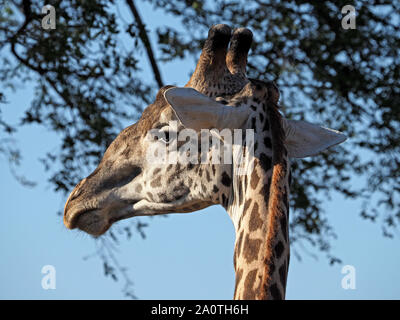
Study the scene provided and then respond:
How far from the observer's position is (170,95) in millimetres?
2588

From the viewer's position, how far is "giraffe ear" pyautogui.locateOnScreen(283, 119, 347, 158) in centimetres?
321

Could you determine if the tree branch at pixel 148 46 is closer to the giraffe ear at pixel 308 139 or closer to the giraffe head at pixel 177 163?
the giraffe head at pixel 177 163

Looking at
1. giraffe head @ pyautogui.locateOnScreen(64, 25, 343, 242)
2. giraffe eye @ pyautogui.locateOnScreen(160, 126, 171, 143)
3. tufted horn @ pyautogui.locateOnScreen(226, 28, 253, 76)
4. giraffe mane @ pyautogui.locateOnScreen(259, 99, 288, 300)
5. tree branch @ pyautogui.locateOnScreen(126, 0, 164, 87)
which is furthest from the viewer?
tree branch @ pyautogui.locateOnScreen(126, 0, 164, 87)

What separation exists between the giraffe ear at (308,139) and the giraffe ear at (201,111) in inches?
16.3

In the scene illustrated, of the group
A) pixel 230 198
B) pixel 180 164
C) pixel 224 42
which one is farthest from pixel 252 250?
pixel 224 42

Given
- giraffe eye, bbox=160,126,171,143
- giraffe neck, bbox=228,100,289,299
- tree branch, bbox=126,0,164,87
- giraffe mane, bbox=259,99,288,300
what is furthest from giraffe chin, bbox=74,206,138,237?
tree branch, bbox=126,0,164,87

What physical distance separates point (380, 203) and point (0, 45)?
4.28 metres

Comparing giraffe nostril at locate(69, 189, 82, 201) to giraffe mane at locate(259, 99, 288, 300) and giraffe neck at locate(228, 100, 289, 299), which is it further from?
giraffe mane at locate(259, 99, 288, 300)

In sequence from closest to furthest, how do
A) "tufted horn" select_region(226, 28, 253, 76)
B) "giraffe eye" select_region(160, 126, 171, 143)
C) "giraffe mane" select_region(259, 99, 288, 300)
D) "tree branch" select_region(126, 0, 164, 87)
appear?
"giraffe mane" select_region(259, 99, 288, 300), "giraffe eye" select_region(160, 126, 171, 143), "tufted horn" select_region(226, 28, 253, 76), "tree branch" select_region(126, 0, 164, 87)

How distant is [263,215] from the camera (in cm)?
270

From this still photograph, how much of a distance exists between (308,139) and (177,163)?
672 mm

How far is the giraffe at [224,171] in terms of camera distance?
2.64m

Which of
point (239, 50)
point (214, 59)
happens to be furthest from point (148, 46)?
point (214, 59)

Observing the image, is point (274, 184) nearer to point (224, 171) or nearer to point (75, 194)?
point (224, 171)
